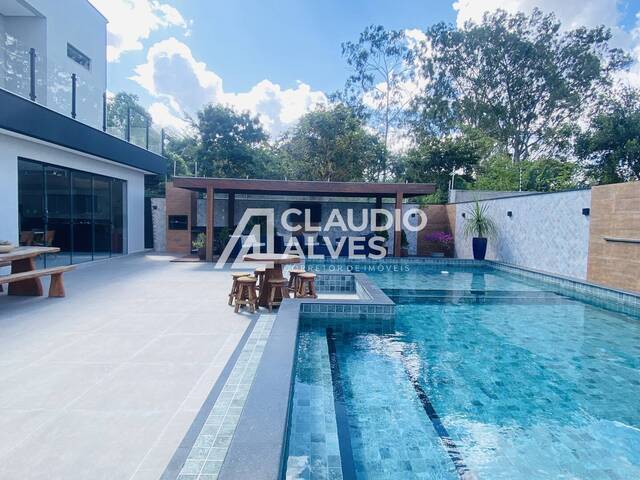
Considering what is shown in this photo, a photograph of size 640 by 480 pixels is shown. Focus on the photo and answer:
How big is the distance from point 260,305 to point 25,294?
13.5ft

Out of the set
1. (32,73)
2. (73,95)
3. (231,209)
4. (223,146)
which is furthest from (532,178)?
(32,73)

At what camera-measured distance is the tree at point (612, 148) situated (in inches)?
678

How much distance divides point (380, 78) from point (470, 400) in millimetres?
24945

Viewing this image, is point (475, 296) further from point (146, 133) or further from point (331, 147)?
point (331, 147)

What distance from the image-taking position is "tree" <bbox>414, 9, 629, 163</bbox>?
22.9 metres

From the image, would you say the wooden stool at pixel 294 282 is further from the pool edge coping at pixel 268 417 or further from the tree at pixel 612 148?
the tree at pixel 612 148

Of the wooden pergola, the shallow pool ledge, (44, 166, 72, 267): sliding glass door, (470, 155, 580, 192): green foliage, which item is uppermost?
(470, 155, 580, 192): green foliage

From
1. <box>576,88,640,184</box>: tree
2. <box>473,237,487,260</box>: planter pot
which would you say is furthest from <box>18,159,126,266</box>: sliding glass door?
<box>576,88,640,184</box>: tree

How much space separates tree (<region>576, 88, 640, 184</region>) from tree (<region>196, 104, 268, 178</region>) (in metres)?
16.6

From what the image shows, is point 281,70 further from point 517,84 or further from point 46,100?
point 46,100

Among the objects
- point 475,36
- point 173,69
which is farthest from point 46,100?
point 475,36

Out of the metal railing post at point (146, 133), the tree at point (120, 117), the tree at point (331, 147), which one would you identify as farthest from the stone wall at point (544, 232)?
the tree at point (120, 117)

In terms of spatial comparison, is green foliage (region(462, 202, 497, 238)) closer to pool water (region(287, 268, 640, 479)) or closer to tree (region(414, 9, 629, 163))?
pool water (region(287, 268, 640, 479))

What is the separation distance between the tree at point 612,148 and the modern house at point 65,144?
62.8ft
